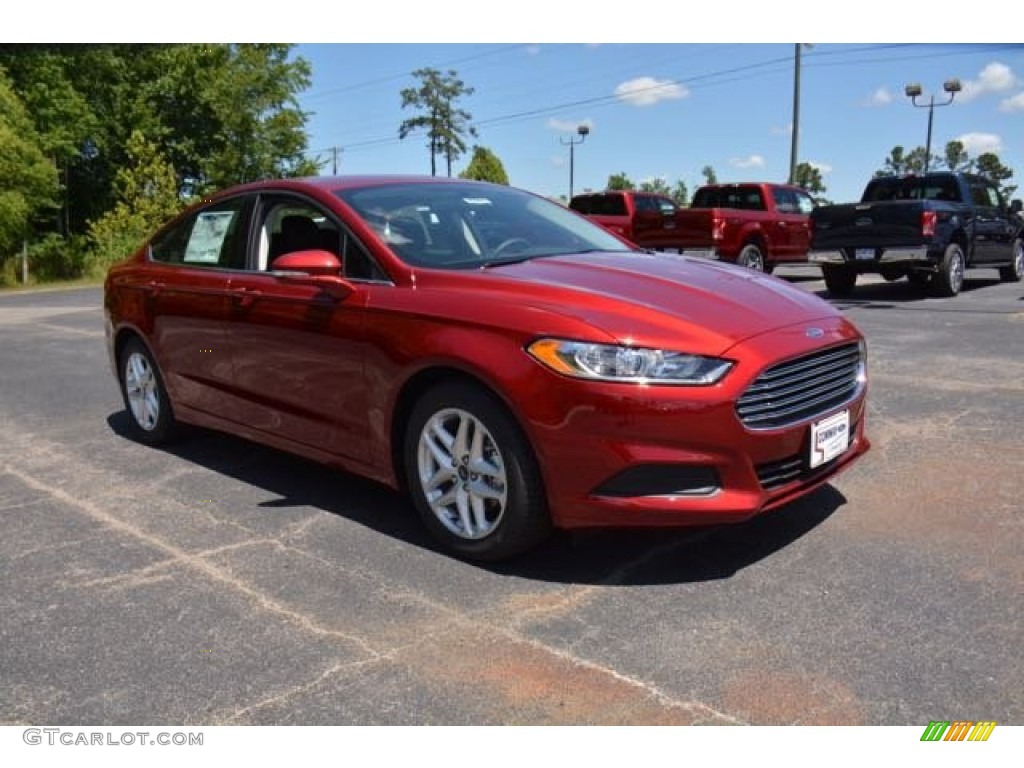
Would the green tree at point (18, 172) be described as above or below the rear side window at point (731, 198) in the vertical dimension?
above

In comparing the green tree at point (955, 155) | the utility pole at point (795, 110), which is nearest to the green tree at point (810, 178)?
the green tree at point (955, 155)

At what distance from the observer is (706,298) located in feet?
11.7

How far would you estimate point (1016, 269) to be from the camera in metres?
15.7

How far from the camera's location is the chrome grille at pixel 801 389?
128 inches

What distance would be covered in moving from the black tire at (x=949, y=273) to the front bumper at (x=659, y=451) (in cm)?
1044

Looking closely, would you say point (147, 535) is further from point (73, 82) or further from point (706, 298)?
point (73, 82)

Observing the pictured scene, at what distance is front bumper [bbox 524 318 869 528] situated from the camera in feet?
10.3

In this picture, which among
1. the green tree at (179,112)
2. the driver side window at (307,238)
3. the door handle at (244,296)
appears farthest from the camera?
the green tree at (179,112)

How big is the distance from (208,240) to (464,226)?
1.71 meters

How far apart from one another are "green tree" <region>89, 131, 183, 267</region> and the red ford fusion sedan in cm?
2901
